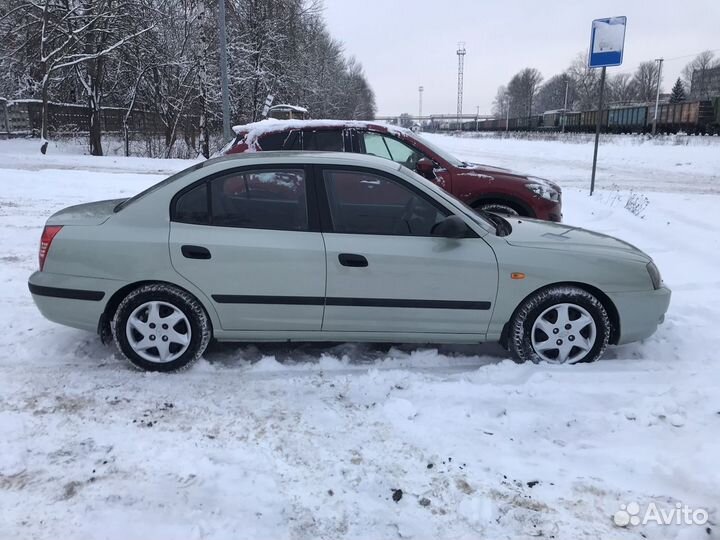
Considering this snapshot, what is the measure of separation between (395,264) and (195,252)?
4.59ft

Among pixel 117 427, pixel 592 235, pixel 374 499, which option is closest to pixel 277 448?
pixel 374 499

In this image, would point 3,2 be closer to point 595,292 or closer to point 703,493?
point 595,292

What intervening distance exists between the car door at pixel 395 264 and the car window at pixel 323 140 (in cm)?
337

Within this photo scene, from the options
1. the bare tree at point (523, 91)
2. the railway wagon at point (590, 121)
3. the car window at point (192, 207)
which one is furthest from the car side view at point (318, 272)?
the bare tree at point (523, 91)

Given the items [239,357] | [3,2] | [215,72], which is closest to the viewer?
[239,357]

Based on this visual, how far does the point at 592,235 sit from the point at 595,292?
26.8 inches

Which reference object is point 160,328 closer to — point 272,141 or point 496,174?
point 272,141

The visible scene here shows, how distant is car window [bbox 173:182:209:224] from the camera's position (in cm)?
399

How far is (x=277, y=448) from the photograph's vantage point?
3.17 m

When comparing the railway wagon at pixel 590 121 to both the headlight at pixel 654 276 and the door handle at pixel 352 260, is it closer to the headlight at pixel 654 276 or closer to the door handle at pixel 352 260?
the headlight at pixel 654 276

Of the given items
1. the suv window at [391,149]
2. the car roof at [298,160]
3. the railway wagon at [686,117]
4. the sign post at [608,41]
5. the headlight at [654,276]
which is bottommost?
the headlight at [654,276]

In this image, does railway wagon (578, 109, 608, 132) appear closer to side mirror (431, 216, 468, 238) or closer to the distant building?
the distant building

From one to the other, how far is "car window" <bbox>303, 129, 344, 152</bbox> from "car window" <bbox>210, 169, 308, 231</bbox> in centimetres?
339

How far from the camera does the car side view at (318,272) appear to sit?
3.91 metres
